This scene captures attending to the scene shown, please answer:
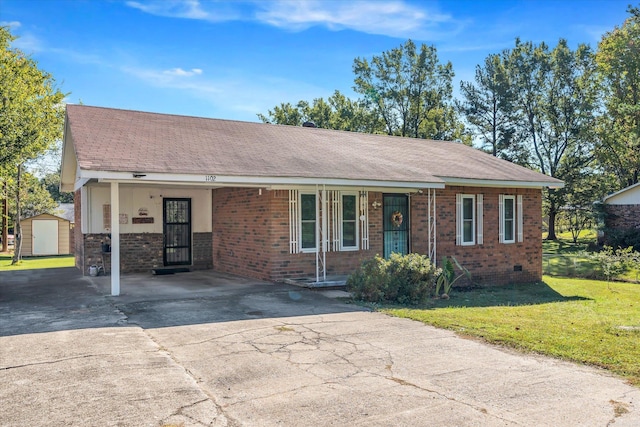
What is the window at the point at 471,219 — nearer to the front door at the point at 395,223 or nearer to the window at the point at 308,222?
the front door at the point at 395,223

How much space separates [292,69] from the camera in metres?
19.4

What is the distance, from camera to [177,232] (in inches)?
624

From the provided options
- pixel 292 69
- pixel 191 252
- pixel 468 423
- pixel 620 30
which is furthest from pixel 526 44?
pixel 468 423

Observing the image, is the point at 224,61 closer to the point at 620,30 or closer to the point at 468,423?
the point at 468,423

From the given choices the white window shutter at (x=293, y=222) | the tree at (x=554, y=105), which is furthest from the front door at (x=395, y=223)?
the tree at (x=554, y=105)

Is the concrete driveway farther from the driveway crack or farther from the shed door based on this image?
the shed door

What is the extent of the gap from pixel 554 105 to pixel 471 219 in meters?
25.9

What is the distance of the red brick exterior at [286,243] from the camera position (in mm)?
12617

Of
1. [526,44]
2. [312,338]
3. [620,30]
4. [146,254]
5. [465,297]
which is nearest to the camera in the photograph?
[312,338]

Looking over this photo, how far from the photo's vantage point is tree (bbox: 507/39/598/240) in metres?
35.4

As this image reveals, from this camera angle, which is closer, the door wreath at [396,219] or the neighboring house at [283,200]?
the neighboring house at [283,200]

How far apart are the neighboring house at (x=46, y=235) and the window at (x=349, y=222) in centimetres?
2306

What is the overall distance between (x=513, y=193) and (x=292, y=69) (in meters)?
8.96

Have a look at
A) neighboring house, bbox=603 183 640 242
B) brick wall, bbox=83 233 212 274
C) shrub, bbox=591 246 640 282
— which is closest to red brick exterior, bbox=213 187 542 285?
brick wall, bbox=83 233 212 274
